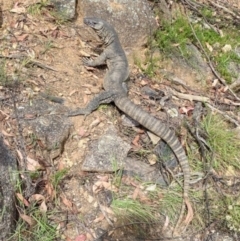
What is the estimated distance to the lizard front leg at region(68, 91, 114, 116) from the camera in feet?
18.1

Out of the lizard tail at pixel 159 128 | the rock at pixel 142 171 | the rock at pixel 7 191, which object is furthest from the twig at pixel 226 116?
the rock at pixel 7 191

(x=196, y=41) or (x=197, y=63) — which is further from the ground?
(x=196, y=41)

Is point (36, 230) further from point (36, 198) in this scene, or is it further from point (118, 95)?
point (118, 95)

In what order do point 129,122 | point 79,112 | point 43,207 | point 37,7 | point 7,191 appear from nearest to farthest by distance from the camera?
1. point 7,191
2. point 43,207
3. point 79,112
4. point 129,122
5. point 37,7

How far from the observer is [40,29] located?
6395 mm

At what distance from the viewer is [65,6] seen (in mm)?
6629

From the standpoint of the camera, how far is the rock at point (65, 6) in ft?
21.7

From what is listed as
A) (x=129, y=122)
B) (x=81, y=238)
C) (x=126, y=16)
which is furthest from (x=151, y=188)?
(x=126, y=16)

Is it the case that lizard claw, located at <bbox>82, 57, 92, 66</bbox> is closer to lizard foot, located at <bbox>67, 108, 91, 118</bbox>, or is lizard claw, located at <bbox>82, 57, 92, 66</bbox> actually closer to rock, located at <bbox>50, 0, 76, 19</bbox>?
rock, located at <bbox>50, 0, 76, 19</bbox>

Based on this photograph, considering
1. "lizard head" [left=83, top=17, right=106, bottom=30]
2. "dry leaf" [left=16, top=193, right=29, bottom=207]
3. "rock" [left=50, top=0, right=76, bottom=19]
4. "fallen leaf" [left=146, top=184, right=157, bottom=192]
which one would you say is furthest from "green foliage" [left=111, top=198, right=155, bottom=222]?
"rock" [left=50, top=0, right=76, bottom=19]

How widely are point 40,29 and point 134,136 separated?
214cm

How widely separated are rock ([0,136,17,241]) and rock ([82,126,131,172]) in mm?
943

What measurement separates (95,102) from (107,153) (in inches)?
29.7

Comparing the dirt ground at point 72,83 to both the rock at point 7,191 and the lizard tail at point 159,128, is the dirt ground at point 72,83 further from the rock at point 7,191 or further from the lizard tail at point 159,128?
the rock at point 7,191
